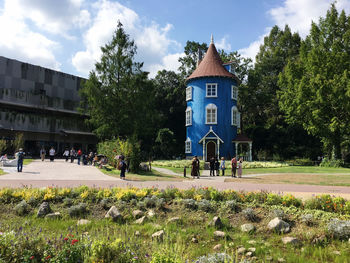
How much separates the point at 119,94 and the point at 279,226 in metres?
32.1

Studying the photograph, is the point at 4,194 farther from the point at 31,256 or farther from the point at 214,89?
the point at 214,89

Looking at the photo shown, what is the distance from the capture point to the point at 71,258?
166 inches

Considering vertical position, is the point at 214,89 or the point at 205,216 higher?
the point at 214,89

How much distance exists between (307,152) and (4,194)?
39.8 metres

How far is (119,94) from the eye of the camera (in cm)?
3644

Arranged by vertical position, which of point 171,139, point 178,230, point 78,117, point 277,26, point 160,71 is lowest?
point 178,230

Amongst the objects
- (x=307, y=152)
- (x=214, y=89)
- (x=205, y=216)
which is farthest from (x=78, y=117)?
(x=205, y=216)

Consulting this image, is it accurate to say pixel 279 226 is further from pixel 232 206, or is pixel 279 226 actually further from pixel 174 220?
pixel 174 220

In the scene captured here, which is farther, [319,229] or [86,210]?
[86,210]

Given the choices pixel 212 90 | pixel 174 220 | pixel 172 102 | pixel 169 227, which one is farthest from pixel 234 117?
pixel 169 227

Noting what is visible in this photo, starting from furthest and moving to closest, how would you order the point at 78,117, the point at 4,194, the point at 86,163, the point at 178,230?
the point at 78,117 → the point at 86,163 → the point at 4,194 → the point at 178,230

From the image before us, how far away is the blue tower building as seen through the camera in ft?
115

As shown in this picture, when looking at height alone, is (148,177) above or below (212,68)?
below

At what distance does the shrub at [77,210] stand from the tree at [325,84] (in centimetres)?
2936
